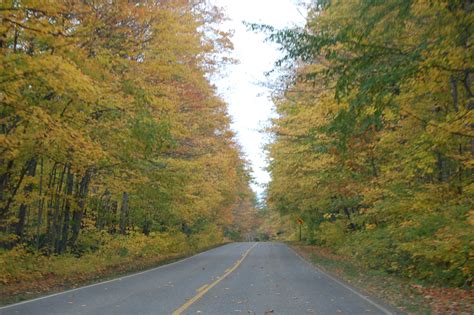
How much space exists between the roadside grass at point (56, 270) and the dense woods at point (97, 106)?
111 mm

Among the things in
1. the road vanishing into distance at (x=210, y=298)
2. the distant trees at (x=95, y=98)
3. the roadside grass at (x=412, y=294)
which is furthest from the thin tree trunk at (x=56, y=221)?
the roadside grass at (x=412, y=294)

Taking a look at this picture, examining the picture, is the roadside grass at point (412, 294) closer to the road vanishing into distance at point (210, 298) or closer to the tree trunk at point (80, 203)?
the road vanishing into distance at point (210, 298)

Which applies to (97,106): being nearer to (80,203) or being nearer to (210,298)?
(210,298)

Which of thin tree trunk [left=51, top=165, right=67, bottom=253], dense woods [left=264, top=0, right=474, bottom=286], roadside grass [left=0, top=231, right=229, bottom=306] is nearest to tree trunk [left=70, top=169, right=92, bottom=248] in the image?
thin tree trunk [left=51, top=165, right=67, bottom=253]

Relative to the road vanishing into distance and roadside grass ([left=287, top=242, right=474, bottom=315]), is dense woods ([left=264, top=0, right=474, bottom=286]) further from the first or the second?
the road vanishing into distance

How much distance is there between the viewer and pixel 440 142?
32.2 feet

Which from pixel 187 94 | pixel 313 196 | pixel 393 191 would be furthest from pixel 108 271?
pixel 313 196

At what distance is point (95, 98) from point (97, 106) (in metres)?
1.35

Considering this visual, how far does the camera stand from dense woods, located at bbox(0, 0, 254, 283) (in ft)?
31.3

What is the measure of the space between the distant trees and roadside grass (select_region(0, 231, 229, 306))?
3.15 ft

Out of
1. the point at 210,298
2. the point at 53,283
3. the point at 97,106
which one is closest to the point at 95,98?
the point at 97,106

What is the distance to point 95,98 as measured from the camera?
425 inches

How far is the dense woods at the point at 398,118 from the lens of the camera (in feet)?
26.9

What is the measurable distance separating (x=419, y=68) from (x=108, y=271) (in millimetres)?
12573
